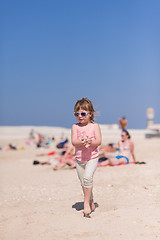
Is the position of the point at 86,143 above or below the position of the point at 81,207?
above

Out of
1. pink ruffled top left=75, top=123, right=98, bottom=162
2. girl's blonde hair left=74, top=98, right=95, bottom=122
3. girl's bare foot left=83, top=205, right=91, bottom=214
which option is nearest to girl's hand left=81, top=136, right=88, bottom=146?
pink ruffled top left=75, top=123, right=98, bottom=162

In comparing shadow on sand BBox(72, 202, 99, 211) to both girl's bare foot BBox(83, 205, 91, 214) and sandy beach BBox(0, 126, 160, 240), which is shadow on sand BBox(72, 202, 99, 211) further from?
girl's bare foot BBox(83, 205, 91, 214)

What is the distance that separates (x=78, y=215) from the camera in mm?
4027

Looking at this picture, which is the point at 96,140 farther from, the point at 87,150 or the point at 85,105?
the point at 85,105

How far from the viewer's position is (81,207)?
4.44 meters

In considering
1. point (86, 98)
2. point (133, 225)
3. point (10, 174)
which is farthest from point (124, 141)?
point (133, 225)

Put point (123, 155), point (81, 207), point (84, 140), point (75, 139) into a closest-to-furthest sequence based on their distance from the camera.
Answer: point (84, 140)
point (75, 139)
point (81, 207)
point (123, 155)

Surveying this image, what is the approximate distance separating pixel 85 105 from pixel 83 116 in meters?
0.15

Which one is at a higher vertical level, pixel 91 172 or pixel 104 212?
pixel 91 172

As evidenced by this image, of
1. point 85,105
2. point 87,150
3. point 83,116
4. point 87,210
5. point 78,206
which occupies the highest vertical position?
point 85,105

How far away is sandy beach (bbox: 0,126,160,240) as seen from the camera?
338 centimetres

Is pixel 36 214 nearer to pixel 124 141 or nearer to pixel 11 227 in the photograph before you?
pixel 11 227

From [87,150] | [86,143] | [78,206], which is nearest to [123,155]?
[78,206]

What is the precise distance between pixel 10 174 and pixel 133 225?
17.8ft
